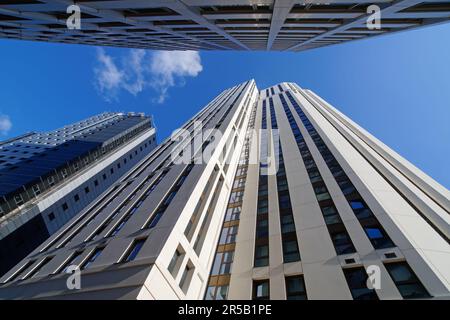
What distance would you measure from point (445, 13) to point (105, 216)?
91.7ft

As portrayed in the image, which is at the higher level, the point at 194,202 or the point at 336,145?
the point at 336,145

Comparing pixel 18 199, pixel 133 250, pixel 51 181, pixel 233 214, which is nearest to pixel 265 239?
pixel 233 214

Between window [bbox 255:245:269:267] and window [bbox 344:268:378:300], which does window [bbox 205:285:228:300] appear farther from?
window [bbox 344:268:378:300]

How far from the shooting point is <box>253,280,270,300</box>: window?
566 inches

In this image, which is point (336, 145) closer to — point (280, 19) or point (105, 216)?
point (280, 19)

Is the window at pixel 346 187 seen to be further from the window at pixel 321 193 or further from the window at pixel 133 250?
the window at pixel 133 250

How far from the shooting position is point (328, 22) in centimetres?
1934

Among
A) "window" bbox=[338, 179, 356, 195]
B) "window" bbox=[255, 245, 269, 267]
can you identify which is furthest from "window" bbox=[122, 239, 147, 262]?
"window" bbox=[338, 179, 356, 195]

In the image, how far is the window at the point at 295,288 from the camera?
13539 millimetres

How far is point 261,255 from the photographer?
17312mm

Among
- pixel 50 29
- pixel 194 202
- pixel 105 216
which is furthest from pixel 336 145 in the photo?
pixel 50 29

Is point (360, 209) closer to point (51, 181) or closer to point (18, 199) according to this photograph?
point (18, 199)

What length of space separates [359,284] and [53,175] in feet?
154

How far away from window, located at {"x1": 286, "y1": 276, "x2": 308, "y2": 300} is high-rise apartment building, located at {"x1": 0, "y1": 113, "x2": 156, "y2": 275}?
1450 inches
